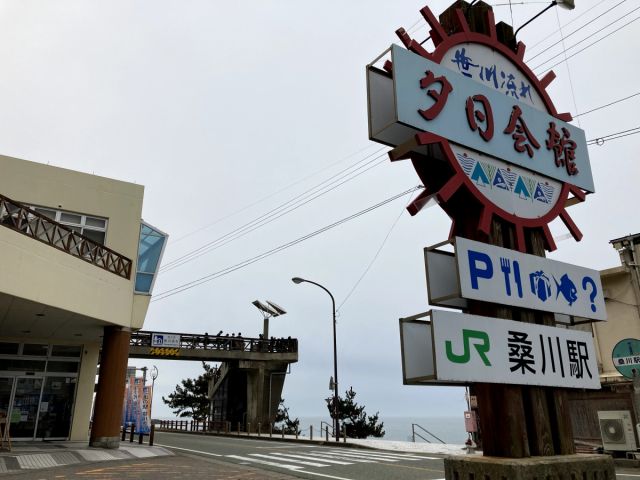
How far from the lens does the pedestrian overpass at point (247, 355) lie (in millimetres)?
33469

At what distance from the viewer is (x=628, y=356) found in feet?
32.8

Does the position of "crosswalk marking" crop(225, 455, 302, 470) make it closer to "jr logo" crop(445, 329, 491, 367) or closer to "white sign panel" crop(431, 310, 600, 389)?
"white sign panel" crop(431, 310, 600, 389)

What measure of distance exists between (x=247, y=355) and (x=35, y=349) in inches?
647

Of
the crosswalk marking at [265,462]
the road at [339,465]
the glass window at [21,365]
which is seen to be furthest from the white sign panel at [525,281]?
the glass window at [21,365]

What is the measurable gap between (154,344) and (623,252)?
27743 millimetres

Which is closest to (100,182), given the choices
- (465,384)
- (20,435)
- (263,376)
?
(20,435)

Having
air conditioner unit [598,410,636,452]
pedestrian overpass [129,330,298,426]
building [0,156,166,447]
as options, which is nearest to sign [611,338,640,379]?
air conditioner unit [598,410,636,452]

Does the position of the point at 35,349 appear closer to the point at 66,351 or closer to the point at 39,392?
the point at 66,351

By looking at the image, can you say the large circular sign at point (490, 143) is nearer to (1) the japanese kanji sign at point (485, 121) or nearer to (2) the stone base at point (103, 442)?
(1) the japanese kanji sign at point (485, 121)

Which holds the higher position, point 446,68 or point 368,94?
point 446,68

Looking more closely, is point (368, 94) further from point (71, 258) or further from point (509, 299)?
point (71, 258)

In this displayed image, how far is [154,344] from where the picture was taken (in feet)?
110

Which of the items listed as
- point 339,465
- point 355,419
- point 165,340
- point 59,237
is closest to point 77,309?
point 59,237

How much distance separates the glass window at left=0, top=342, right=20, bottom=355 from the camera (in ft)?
60.0
